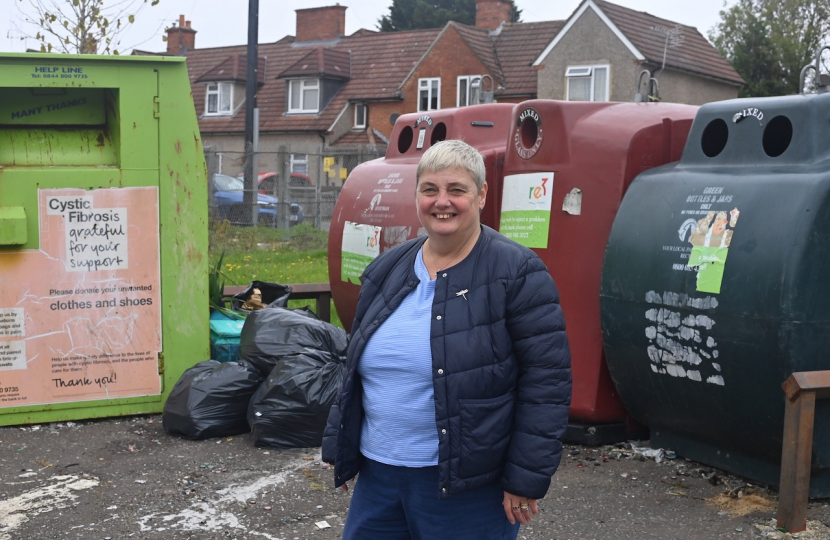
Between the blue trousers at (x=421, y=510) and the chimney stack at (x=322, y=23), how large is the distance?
112 ft

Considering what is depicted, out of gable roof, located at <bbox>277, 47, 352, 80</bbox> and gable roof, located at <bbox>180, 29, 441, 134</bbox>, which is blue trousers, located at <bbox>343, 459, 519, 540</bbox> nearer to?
gable roof, located at <bbox>180, 29, 441, 134</bbox>

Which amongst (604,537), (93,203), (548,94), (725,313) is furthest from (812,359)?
(548,94)

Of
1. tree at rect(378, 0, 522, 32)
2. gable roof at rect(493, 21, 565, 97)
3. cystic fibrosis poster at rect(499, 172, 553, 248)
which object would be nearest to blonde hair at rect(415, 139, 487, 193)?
cystic fibrosis poster at rect(499, 172, 553, 248)

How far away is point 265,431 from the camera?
5.01 metres

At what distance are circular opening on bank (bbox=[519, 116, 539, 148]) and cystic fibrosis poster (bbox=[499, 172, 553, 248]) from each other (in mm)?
179

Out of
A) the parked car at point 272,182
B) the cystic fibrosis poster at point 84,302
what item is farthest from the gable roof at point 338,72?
the cystic fibrosis poster at point 84,302

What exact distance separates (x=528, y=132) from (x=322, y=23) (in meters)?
31.8

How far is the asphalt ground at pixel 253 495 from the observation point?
3.94m

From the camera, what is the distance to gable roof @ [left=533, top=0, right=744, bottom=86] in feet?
84.8

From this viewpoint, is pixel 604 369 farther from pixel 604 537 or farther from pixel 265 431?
pixel 265 431

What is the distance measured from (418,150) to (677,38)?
21747mm

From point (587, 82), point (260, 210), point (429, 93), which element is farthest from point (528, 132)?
point (429, 93)

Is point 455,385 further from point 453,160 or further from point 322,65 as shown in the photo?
point 322,65

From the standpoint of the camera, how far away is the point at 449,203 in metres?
2.56
